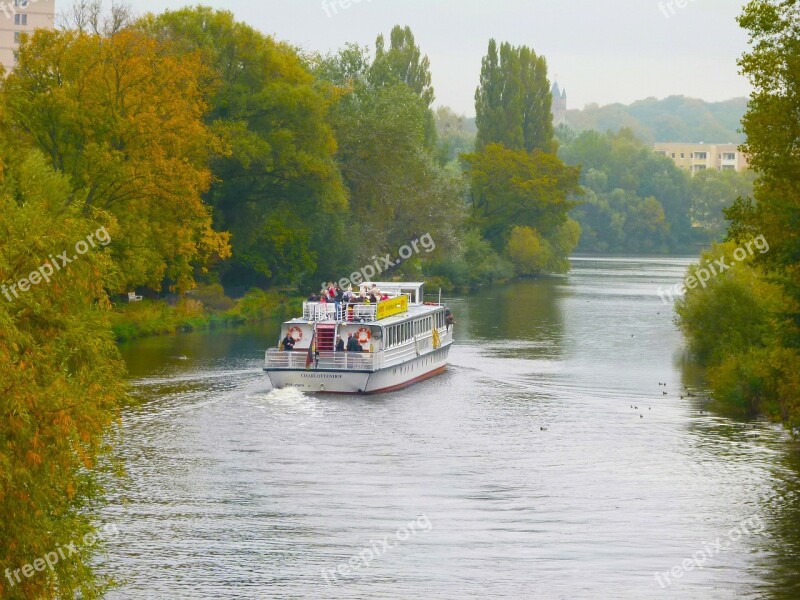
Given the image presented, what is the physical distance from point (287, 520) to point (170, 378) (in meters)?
20.0

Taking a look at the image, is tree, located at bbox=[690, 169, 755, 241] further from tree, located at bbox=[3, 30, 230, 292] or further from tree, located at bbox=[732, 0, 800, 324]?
tree, located at bbox=[732, 0, 800, 324]

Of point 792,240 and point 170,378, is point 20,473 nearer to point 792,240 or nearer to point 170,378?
point 792,240

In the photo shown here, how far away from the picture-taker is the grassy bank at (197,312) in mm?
62094

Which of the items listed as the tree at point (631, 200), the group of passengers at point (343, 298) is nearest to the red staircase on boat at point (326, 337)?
the group of passengers at point (343, 298)

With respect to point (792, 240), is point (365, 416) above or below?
below

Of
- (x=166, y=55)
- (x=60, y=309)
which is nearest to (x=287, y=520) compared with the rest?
(x=60, y=309)

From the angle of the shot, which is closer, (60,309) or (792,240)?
(60,309)

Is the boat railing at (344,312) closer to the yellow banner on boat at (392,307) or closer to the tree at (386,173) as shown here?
the yellow banner on boat at (392,307)

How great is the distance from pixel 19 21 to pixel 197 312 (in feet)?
340

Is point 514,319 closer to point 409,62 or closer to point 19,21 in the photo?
point 409,62

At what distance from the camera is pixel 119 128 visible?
59.9 metres

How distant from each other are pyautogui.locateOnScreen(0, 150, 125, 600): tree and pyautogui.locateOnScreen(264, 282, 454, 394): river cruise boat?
22981 millimetres

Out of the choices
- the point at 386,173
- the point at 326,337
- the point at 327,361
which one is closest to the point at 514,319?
the point at 386,173

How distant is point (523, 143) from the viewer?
126625 millimetres
